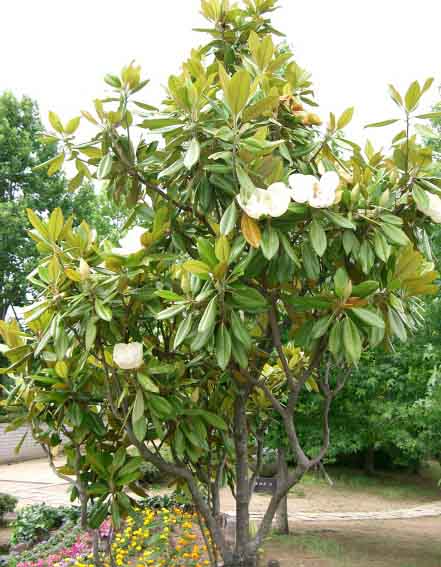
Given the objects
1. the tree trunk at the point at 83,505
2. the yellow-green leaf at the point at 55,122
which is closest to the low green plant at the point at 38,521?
the tree trunk at the point at 83,505

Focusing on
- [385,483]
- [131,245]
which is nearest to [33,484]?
[385,483]

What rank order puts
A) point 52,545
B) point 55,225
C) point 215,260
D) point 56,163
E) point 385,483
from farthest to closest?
1. point 385,483
2. point 52,545
3. point 56,163
4. point 55,225
5. point 215,260

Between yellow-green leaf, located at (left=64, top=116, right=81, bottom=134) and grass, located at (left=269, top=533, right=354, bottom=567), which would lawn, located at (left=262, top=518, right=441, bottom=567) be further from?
yellow-green leaf, located at (left=64, top=116, right=81, bottom=134)

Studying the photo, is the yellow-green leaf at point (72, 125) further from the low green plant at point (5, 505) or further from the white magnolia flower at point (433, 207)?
the low green plant at point (5, 505)

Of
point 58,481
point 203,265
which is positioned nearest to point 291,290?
point 203,265

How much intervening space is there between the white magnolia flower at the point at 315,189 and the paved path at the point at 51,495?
6.11 metres

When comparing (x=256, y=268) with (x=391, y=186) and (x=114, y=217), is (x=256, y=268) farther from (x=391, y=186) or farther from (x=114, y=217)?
(x=114, y=217)

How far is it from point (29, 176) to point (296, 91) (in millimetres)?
18871

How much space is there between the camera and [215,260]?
7.54 feet

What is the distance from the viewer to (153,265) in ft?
9.01

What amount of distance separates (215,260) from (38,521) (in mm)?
7099

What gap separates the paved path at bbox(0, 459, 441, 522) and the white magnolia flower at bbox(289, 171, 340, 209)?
611cm

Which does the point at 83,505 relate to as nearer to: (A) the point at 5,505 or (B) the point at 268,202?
(B) the point at 268,202

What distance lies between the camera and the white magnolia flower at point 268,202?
232 centimetres
